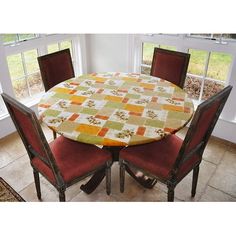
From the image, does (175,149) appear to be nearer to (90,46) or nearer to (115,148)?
(115,148)

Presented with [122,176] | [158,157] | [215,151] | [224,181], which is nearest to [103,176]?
[122,176]

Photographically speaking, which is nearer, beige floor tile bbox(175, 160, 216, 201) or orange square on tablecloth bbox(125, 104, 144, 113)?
orange square on tablecloth bbox(125, 104, 144, 113)

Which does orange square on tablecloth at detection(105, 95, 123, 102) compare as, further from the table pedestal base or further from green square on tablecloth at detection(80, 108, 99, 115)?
the table pedestal base

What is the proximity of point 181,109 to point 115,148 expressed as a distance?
619mm

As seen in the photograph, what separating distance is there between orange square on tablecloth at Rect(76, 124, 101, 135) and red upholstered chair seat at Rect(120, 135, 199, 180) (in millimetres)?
325

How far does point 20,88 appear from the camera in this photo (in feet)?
9.93

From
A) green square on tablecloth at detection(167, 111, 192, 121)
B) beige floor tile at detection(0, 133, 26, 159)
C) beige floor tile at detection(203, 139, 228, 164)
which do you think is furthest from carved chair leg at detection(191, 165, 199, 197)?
beige floor tile at detection(0, 133, 26, 159)

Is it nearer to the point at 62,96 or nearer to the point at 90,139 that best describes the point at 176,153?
the point at 90,139

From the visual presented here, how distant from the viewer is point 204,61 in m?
2.74

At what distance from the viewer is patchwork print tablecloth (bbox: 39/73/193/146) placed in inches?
67.0

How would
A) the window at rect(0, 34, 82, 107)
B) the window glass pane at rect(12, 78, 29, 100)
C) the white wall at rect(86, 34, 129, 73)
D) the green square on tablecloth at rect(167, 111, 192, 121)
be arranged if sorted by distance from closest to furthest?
the green square on tablecloth at rect(167, 111, 192, 121) < the window at rect(0, 34, 82, 107) < the window glass pane at rect(12, 78, 29, 100) < the white wall at rect(86, 34, 129, 73)

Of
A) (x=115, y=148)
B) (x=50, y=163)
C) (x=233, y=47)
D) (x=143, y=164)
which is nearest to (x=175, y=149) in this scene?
(x=143, y=164)

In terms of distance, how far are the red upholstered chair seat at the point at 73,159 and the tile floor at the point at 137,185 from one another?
422mm

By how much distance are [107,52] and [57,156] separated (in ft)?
6.56
